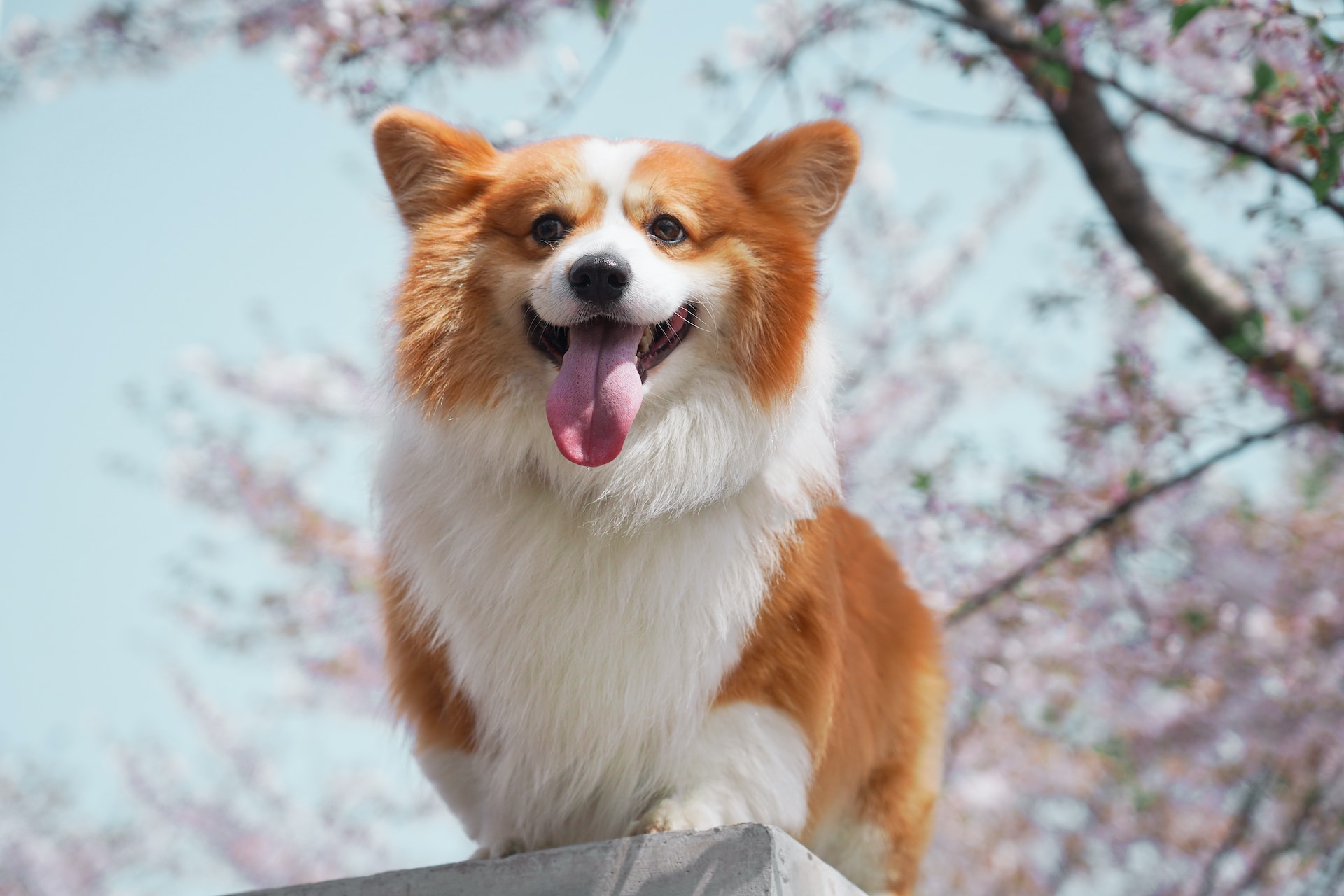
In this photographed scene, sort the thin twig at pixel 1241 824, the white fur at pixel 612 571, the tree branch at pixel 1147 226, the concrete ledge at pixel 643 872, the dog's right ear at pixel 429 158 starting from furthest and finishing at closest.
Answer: the thin twig at pixel 1241 824 < the tree branch at pixel 1147 226 < the dog's right ear at pixel 429 158 < the white fur at pixel 612 571 < the concrete ledge at pixel 643 872

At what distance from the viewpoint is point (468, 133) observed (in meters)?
2.67

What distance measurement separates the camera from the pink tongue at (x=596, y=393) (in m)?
2.22

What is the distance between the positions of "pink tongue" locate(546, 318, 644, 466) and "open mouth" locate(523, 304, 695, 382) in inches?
1.3

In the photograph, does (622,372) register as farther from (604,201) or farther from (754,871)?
(754,871)

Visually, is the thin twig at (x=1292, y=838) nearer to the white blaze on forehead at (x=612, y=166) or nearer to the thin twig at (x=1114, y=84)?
the thin twig at (x=1114, y=84)

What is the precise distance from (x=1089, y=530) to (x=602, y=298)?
3.23m

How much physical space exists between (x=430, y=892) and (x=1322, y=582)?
5021mm

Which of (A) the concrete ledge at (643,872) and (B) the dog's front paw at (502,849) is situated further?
(B) the dog's front paw at (502,849)

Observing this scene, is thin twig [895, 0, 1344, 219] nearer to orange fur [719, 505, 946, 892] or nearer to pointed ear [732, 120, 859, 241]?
pointed ear [732, 120, 859, 241]

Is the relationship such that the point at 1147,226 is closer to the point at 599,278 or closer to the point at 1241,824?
the point at 599,278

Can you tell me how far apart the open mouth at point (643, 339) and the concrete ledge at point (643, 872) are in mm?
901

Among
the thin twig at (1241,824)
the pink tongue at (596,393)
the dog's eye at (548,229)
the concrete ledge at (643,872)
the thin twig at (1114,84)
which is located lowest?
the thin twig at (1241,824)

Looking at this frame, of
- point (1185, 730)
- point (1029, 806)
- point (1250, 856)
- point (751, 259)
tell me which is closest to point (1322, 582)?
point (1185, 730)

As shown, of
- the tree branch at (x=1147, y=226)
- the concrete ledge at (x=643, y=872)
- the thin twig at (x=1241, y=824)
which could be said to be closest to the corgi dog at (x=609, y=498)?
the concrete ledge at (x=643, y=872)
